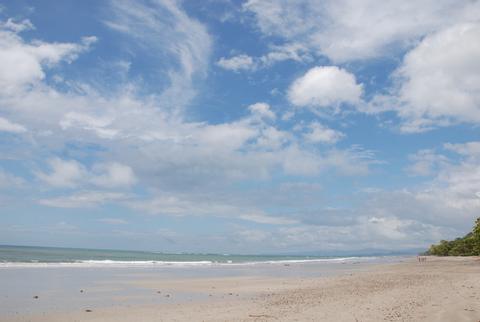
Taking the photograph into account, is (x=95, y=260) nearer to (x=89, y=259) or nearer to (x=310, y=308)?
(x=89, y=259)

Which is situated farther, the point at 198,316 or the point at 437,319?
the point at 198,316

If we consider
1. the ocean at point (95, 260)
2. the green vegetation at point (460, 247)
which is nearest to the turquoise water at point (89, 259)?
the ocean at point (95, 260)

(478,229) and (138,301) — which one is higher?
(478,229)

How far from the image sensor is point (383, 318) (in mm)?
13922

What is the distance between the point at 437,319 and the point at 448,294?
6546mm

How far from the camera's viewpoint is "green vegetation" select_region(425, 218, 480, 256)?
241 feet

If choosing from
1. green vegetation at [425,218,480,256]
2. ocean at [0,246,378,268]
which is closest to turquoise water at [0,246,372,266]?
ocean at [0,246,378,268]

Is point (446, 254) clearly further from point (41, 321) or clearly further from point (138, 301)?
point (41, 321)

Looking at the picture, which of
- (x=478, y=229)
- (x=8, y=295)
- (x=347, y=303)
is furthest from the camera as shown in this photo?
(x=478, y=229)

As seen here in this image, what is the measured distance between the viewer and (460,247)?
271ft

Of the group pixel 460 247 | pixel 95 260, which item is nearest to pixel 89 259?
pixel 95 260

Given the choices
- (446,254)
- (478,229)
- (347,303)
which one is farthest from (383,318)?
(446,254)

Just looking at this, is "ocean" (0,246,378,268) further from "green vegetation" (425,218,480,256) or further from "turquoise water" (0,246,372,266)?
"green vegetation" (425,218,480,256)

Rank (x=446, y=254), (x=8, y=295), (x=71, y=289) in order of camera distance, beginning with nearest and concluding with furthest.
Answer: (x=8, y=295)
(x=71, y=289)
(x=446, y=254)
